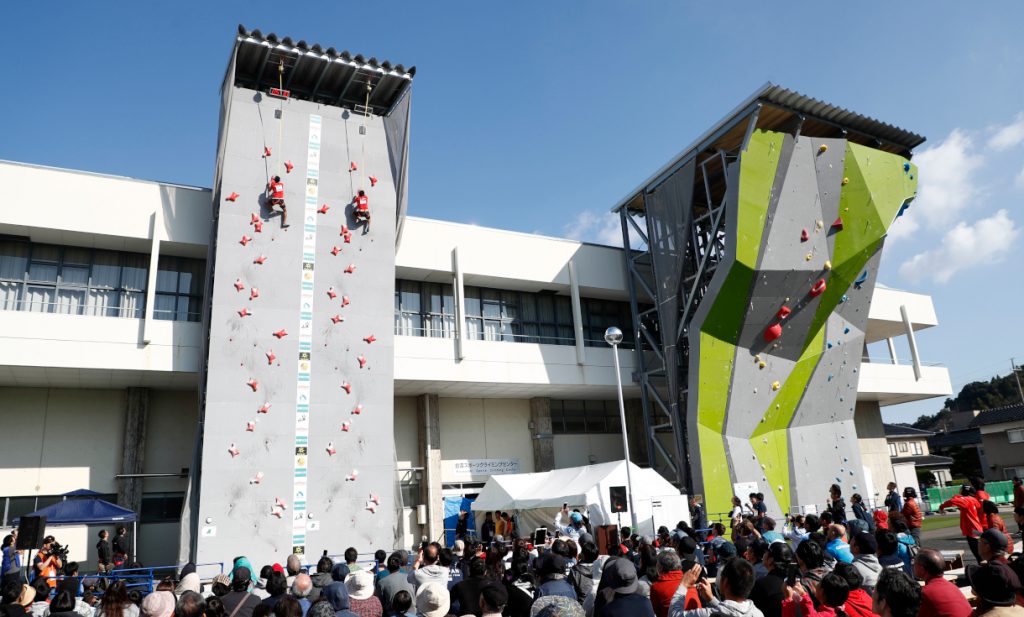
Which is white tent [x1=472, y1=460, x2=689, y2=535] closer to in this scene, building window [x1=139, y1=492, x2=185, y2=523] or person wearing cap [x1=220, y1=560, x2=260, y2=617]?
building window [x1=139, y1=492, x2=185, y2=523]

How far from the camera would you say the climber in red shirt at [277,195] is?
20234 mm

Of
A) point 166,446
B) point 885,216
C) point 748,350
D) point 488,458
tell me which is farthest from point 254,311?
point 885,216

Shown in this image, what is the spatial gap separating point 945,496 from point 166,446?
37.0m

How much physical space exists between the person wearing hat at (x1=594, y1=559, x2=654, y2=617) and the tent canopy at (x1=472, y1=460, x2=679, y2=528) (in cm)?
1288

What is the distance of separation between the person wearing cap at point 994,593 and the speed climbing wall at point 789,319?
17411 millimetres

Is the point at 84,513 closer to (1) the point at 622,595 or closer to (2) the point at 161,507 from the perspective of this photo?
(2) the point at 161,507

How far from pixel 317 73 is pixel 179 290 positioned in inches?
313

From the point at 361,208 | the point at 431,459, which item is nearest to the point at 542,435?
the point at 431,459

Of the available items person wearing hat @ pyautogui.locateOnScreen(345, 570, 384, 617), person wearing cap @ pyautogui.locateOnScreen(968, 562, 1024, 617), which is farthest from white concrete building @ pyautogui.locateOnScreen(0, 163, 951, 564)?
person wearing cap @ pyautogui.locateOnScreen(968, 562, 1024, 617)

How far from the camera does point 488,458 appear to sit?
26.8m

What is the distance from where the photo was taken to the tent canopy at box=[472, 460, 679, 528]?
1831 centimetres

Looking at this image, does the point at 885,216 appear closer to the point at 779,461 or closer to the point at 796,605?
the point at 779,461

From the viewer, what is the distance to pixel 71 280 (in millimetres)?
20688

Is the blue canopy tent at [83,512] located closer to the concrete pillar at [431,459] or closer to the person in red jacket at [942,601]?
the concrete pillar at [431,459]
